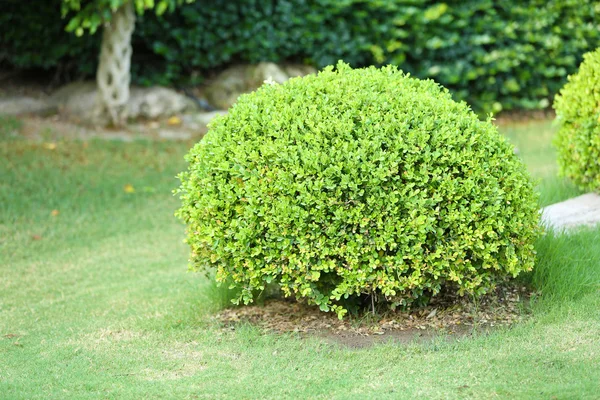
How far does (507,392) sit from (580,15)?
8497mm

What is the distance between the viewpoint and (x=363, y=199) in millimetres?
4168

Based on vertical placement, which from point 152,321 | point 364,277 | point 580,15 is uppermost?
point 580,15

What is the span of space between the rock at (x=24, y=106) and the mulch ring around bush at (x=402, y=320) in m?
5.87

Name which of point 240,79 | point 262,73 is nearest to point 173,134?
point 240,79

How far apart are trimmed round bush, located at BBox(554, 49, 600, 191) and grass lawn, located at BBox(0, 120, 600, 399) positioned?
0.39 meters

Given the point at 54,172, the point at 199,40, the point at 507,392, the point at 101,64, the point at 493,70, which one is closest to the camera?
the point at 507,392

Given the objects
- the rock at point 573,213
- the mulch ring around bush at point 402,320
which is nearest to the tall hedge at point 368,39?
the rock at point 573,213

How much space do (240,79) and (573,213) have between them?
18.6ft

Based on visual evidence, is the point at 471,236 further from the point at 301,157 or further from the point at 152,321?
the point at 152,321

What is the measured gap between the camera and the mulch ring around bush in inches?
173

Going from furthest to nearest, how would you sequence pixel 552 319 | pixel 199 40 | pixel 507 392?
1. pixel 199 40
2. pixel 552 319
3. pixel 507 392

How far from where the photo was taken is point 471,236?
416cm

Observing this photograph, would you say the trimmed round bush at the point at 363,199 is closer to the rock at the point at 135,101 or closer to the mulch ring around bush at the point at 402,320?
the mulch ring around bush at the point at 402,320

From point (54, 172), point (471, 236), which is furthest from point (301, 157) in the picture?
point (54, 172)
